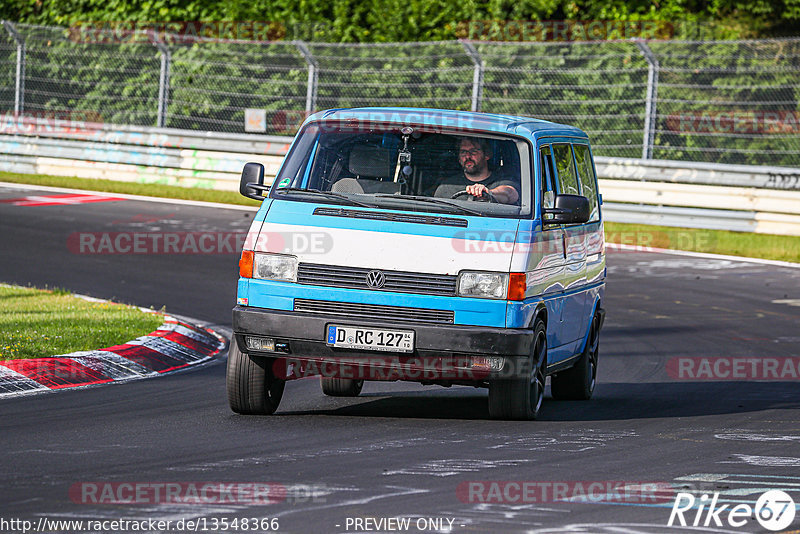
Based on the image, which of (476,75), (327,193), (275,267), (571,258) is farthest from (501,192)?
(476,75)

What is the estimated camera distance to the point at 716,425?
8719 mm

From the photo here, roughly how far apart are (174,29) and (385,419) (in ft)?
71.2

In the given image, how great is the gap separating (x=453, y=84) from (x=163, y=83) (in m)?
5.63

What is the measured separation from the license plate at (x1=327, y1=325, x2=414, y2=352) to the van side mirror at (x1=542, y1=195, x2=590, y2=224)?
1.31m

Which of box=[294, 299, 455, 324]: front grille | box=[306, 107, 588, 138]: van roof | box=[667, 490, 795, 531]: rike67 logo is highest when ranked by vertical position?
box=[306, 107, 588, 138]: van roof

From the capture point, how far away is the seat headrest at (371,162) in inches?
346

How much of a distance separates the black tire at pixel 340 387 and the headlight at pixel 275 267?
1419 mm

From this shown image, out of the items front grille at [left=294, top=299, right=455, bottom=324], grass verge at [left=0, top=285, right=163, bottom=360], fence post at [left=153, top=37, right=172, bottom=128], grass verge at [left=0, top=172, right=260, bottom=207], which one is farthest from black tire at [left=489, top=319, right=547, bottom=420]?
fence post at [left=153, top=37, right=172, bottom=128]

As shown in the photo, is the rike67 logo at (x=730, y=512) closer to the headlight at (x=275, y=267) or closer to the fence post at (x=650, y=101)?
the headlight at (x=275, y=267)

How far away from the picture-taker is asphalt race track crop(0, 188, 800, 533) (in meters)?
5.82

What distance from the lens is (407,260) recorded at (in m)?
8.03

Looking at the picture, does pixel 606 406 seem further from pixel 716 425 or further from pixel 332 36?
pixel 332 36

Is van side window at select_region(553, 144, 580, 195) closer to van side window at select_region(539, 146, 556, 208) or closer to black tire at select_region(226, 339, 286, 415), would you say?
van side window at select_region(539, 146, 556, 208)

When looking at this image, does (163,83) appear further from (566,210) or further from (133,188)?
(566,210)
